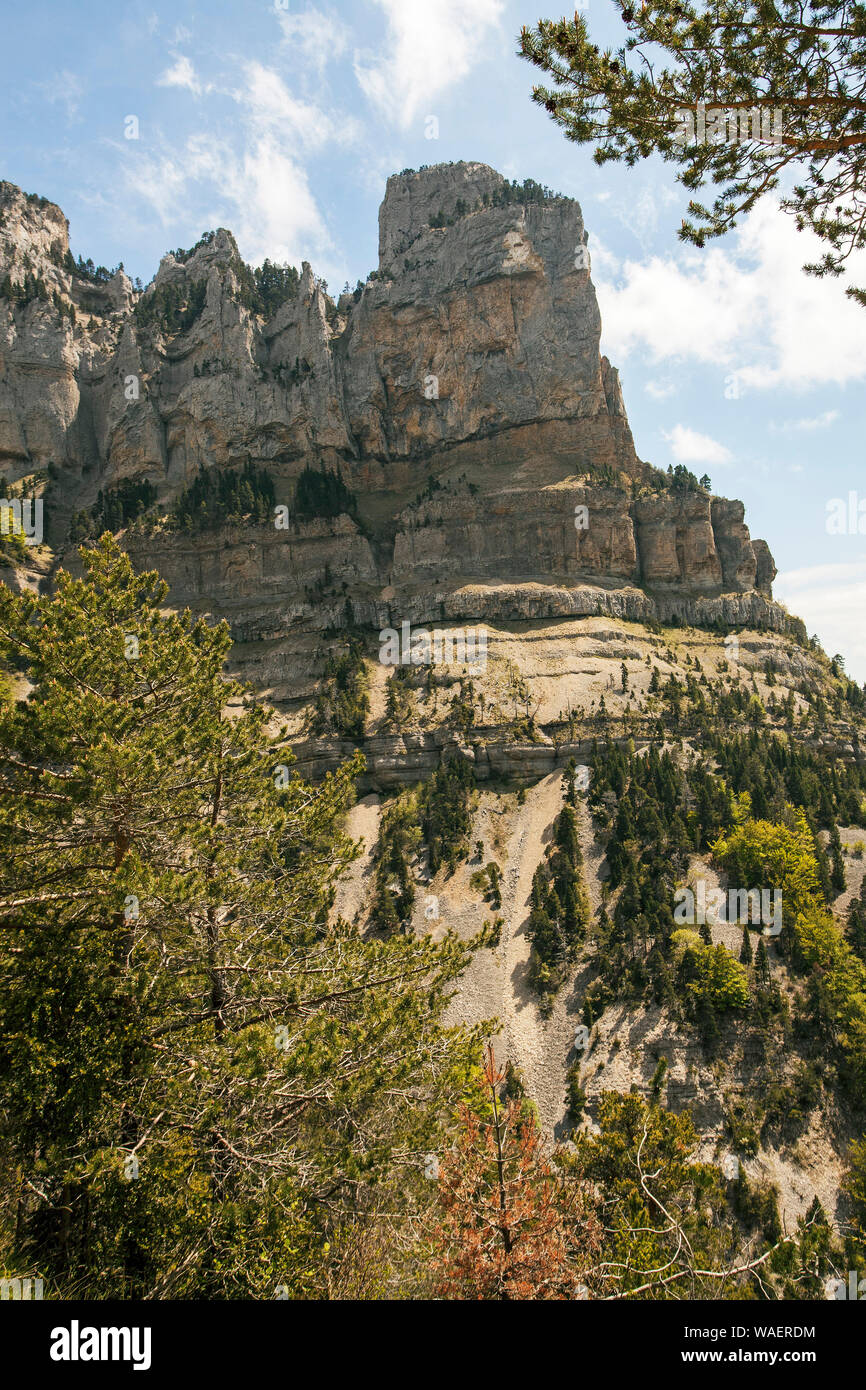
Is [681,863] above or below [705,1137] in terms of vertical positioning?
above

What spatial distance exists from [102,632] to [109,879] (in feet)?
14.8

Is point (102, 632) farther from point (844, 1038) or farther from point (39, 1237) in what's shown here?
point (844, 1038)

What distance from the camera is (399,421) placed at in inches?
4990

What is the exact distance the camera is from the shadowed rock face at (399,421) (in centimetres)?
10962

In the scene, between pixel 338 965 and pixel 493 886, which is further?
pixel 493 886

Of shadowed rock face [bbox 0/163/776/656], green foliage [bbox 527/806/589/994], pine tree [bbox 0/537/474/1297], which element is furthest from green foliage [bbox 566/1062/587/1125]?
shadowed rock face [bbox 0/163/776/656]

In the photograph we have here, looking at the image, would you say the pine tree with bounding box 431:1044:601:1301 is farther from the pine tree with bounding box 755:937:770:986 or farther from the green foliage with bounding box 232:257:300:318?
the green foliage with bounding box 232:257:300:318

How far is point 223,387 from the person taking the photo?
4739 inches

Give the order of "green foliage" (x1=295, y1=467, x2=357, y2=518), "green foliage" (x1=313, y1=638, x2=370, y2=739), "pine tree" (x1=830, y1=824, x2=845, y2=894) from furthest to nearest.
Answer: "green foliage" (x1=295, y1=467, x2=357, y2=518), "green foliage" (x1=313, y1=638, x2=370, y2=739), "pine tree" (x1=830, y1=824, x2=845, y2=894)

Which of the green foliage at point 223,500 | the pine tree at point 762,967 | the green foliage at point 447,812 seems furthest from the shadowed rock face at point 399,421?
the pine tree at point 762,967

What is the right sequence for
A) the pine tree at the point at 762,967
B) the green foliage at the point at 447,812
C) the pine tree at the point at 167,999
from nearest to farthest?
the pine tree at the point at 167,999 → the pine tree at the point at 762,967 → the green foliage at the point at 447,812

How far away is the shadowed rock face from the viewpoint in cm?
10962

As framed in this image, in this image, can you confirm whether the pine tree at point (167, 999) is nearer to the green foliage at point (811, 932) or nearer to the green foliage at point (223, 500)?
the green foliage at point (811, 932)
